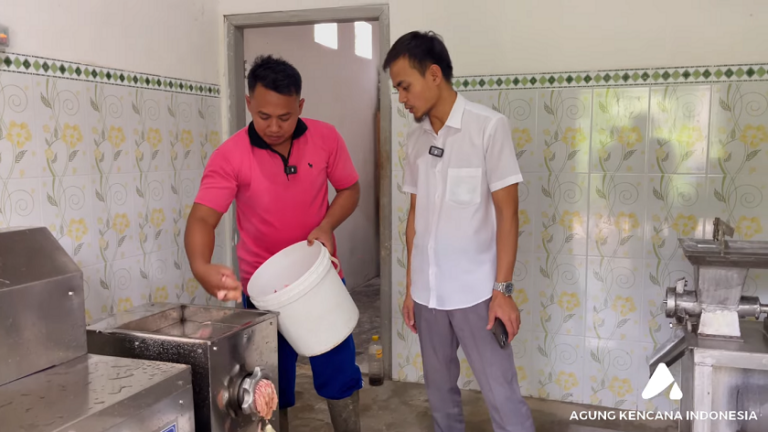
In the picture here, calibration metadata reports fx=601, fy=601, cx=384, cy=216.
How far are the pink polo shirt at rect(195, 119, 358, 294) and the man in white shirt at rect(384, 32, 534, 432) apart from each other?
1.22ft

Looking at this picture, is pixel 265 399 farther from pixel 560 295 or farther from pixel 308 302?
pixel 560 295

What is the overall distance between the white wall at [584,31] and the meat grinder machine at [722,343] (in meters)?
1.00

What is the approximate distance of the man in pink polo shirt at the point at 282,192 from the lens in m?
1.81

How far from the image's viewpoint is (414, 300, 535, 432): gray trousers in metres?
1.73

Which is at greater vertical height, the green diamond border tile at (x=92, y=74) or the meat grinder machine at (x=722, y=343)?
the green diamond border tile at (x=92, y=74)

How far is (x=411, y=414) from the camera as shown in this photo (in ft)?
8.46

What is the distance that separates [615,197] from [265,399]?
5.73 ft

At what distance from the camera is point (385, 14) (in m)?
2.69

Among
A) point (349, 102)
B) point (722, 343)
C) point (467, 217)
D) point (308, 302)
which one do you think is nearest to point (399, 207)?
point (467, 217)

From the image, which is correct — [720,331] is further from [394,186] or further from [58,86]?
[58,86]

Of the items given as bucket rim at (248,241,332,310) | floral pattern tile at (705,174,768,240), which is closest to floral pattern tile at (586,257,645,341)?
floral pattern tile at (705,174,768,240)

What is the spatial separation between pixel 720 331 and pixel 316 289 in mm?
1076

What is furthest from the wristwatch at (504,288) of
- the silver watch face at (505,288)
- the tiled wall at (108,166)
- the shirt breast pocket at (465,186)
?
the tiled wall at (108,166)

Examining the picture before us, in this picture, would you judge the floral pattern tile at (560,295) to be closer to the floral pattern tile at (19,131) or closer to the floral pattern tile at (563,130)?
the floral pattern tile at (563,130)
